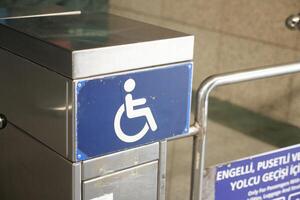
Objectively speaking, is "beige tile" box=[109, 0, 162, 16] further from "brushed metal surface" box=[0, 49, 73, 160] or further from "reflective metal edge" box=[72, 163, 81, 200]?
"reflective metal edge" box=[72, 163, 81, 200]

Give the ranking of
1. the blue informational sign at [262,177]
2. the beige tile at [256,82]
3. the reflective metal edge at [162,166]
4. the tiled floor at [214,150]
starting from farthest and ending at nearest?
the beige tile at [256,82] → the tiled floor at [214,150] → the blue informational sign at [262,177] → the reflective metal edge at [162,166]

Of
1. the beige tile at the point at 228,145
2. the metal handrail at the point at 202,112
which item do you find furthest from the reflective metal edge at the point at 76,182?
the beige tile at the point at 228,145

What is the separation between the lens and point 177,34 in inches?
40.4

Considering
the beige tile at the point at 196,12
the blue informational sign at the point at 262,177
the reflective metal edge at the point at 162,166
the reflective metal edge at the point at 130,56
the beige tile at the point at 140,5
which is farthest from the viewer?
the beige tile at the point at 140,5

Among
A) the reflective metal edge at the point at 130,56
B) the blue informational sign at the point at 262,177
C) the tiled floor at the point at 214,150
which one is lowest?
the tiled floor at the point at 214,150

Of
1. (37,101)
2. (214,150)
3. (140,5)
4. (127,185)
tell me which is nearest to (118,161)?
(127,185)

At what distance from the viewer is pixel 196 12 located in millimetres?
2934

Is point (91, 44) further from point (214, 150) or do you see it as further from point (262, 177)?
point (214, 150)

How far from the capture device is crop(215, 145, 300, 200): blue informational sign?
122 cm

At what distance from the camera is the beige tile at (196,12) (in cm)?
281

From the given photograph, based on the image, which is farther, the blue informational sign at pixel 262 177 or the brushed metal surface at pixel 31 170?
the blue informational sign at pixel 262 177

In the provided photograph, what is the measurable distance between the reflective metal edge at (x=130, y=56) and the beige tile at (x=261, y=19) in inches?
57.7

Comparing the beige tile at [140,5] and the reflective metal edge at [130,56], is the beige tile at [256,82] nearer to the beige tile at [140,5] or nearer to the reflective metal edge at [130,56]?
the beige tile at [140,5]

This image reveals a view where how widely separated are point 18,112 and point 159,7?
86.9 inches
